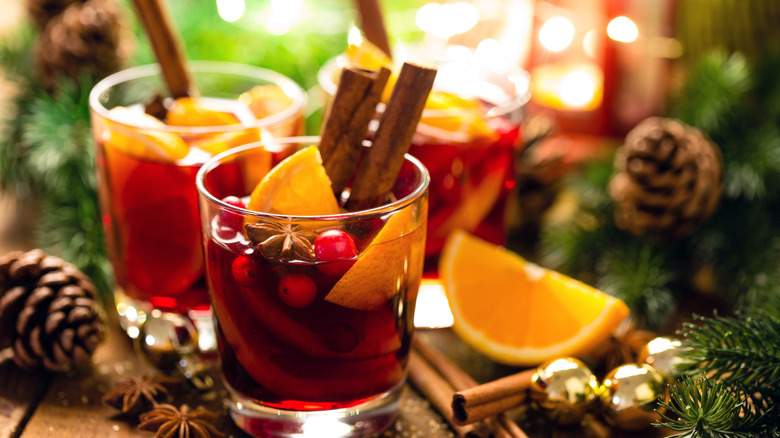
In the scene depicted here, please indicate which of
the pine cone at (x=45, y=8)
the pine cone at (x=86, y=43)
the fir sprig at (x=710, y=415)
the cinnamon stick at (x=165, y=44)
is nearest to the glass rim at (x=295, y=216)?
the cinnamon stick at (x=165, y=44)

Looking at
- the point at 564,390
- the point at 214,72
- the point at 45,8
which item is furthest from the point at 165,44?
the point at 564,390

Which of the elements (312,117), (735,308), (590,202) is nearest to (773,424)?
(735,308)

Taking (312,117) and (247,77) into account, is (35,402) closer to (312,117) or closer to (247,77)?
(247,77)

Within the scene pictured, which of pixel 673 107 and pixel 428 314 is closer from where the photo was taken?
pixel 428 314

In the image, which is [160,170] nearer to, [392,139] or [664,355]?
[392,139]

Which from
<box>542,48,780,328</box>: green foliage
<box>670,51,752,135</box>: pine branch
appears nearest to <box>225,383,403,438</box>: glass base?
<box>542,48,780,328</box>: green foliage

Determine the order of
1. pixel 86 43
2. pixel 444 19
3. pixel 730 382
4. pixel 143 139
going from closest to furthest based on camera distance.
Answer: pixel 730 382, pixel 143 139, pixel 86 43, pixel 444 19
